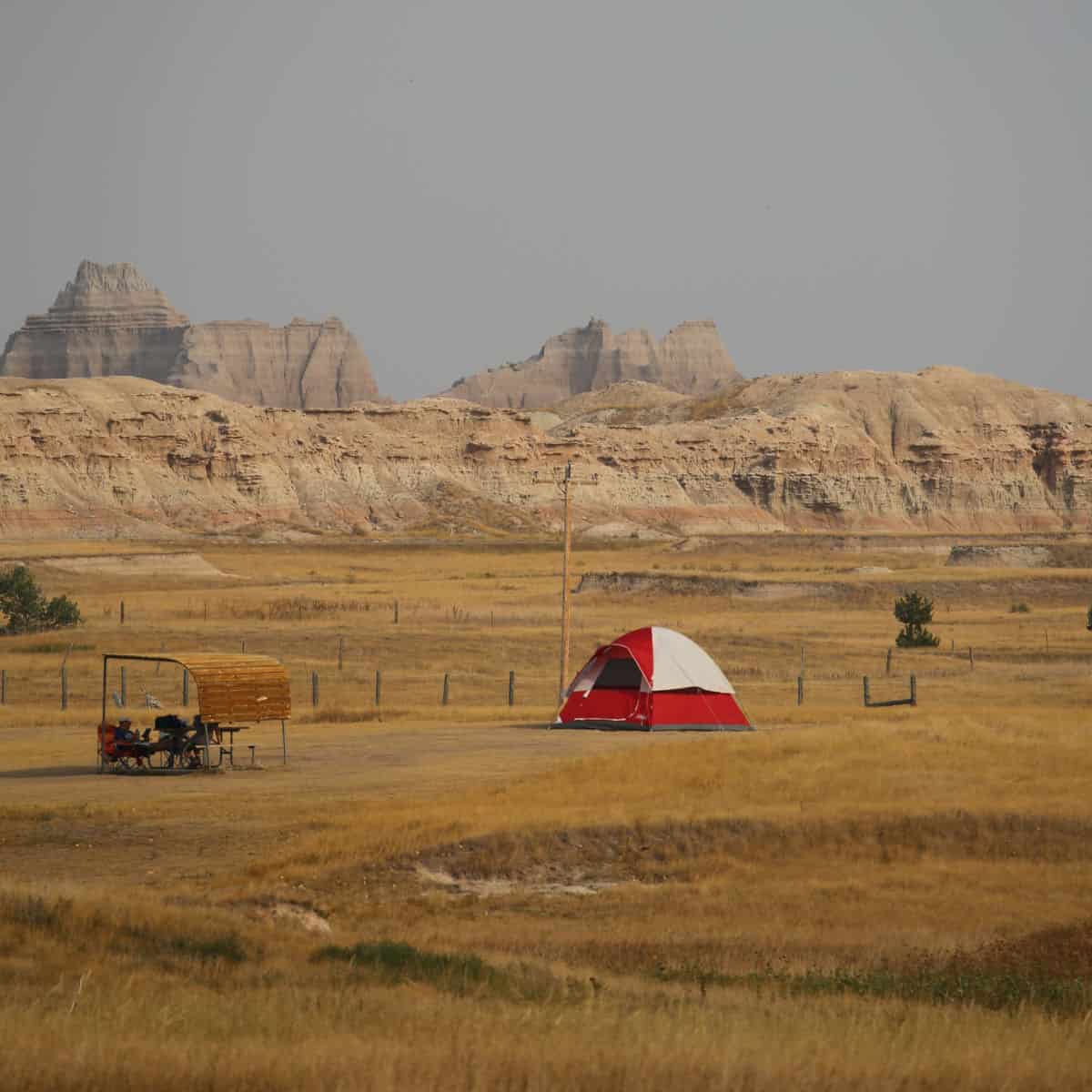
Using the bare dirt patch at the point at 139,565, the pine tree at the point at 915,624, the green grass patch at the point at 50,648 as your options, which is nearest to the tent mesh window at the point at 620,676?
the green grass patch at the point at 50,648

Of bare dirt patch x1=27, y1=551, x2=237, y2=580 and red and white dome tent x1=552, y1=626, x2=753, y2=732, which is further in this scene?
bare dirt patch x1=27, y1=551, x2=237, y2=580

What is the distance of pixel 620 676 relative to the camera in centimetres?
3512

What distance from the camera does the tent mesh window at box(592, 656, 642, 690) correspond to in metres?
34.9

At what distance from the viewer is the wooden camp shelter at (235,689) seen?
27.6 metres

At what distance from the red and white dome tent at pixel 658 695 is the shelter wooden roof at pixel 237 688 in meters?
7.90

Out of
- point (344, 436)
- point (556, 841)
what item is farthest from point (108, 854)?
point (344, 436)

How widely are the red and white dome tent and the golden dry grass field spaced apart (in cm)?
99

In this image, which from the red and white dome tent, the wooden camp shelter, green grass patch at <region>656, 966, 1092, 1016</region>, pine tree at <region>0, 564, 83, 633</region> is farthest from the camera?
pine tree at <region>0, 564, 83, 633</region>

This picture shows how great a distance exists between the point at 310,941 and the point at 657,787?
10.4 m

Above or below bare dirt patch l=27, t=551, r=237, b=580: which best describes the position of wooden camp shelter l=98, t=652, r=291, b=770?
below

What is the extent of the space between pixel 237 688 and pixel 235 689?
3 cm

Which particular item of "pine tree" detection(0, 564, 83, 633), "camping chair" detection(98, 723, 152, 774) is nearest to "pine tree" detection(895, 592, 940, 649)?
"pine tree" detection(0, 564, 83, 633)

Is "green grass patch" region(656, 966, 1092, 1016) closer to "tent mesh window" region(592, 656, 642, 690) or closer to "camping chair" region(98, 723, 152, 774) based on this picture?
"camping chair" region(98, 723, 152, 774)

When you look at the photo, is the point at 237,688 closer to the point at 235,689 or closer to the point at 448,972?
the point at 235,689
